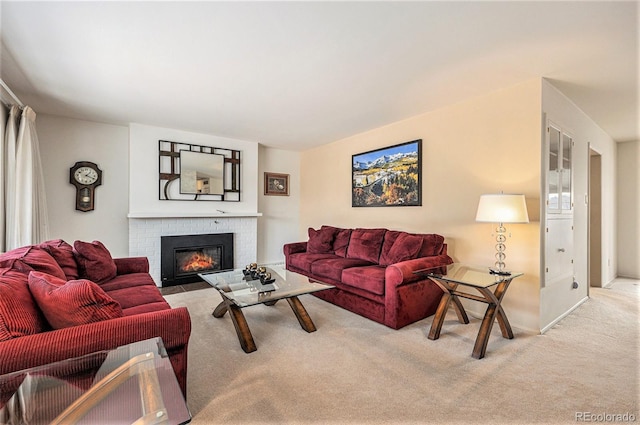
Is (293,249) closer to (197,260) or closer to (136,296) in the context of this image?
(197,260)

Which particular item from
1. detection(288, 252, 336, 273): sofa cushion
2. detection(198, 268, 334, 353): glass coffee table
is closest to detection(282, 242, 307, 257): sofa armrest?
detection(288, 252, 336, 273): sofa cushion

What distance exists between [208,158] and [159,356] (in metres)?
4.02

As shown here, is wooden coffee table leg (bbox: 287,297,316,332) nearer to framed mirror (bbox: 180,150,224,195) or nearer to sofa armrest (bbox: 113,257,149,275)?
sofa armrest (bbox: 113,257,149,275)

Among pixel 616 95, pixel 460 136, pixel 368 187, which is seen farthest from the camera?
pixel 368 187

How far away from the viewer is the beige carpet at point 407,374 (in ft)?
5.34

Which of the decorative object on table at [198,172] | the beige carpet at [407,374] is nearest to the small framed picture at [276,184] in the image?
the decorative object on table at [198,172]

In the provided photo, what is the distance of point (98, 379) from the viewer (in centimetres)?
122

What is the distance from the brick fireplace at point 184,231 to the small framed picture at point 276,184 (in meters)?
0.71

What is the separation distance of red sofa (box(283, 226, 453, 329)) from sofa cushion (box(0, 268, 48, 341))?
2.46 meters

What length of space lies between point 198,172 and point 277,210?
173cm

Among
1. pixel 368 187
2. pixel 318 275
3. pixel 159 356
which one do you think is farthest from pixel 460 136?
pixel 159 356

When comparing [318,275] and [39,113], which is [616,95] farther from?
[39,113]

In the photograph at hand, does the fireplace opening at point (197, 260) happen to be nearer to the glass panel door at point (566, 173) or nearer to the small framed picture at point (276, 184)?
the small framed picture at point (276, 184)

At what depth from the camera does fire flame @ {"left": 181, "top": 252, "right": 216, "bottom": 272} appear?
4.73 meters
